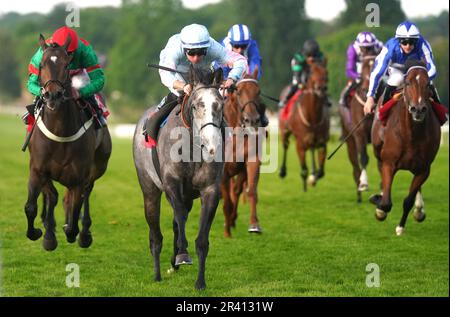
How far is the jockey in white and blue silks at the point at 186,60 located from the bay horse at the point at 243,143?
2763mm

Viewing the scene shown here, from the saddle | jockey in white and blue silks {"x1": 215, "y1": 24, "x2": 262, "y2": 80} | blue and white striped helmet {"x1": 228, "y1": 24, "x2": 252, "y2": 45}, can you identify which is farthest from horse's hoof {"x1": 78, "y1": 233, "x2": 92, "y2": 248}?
the saddle

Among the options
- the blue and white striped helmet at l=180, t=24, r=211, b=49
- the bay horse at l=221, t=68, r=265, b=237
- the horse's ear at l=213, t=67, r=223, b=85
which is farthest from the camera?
the bay horse at l=221, t=68, r=265, b=237

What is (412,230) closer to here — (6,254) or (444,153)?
(6,254)

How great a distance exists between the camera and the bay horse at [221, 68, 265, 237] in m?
12.4

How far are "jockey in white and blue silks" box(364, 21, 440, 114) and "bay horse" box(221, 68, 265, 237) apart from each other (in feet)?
5.26

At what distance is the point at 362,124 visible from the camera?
663 inches

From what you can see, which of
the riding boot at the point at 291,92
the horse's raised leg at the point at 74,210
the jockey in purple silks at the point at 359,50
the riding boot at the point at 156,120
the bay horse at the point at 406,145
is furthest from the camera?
the riding boot at the point at 291,92

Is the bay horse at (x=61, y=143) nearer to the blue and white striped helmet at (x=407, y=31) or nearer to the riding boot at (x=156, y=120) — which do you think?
the riding boot at (x=156, y=120)

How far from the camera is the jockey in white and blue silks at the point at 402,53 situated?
11.1 m

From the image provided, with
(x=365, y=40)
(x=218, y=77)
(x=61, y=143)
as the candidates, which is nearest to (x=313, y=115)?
(x=365, y=40)

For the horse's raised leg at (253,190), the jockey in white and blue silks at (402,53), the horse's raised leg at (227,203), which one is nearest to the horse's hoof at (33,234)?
the horse's raised leg at (227,203)

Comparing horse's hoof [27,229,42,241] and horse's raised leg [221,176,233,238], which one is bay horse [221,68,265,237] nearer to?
horse's raised leg [221,176,233,238]

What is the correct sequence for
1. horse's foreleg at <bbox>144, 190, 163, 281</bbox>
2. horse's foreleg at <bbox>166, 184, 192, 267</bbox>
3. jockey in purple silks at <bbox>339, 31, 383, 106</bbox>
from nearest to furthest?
horse's foreleg at <bbox>166, 184, 192, 267</bbox> < horse's foreleg at <bbox>144, 190, 163, 281</bbox> < jockey in purple silks at <bbox>339, 31, 383, 106</bbox>

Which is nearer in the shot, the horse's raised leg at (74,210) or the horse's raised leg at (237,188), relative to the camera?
the horse's raised leg at (74,210)
